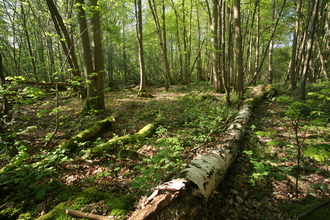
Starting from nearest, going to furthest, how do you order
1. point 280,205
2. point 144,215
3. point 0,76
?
point 144,215 → point 280,205 → point 0,76

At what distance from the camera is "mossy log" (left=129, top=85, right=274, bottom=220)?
1.74m

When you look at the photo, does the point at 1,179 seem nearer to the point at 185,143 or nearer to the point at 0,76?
the point at 0,76

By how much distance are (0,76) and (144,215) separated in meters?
5.04

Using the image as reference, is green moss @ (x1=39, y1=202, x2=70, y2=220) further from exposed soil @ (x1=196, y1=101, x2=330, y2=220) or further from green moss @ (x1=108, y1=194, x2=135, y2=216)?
exposed soil @ (x1=196, y1=101, x2=330, y2=220)

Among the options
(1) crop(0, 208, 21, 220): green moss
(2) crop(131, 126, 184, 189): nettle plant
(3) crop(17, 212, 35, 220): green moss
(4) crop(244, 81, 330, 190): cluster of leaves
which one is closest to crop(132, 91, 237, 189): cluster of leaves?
(2) crop(131, 126, 184, 189): nettle plant

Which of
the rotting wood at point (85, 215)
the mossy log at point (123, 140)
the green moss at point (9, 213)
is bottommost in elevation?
the green moss at point (9, 213)

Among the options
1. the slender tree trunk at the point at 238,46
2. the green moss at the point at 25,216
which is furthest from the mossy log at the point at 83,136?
the slender tree trunk at the point at 238,46

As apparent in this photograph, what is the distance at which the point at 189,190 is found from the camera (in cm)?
206

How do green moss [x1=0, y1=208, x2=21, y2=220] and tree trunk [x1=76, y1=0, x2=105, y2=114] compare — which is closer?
green moss [x1=0, y1=208, x2=21, y2=220]

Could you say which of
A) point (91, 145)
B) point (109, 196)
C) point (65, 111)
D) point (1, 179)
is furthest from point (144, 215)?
point (65, 111)

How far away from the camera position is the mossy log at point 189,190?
1.74 meters

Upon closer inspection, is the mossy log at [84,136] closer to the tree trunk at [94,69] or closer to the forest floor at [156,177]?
the forest floor at [156,177]

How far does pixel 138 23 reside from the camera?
32.7ft

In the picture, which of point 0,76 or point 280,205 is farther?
point 0,76
